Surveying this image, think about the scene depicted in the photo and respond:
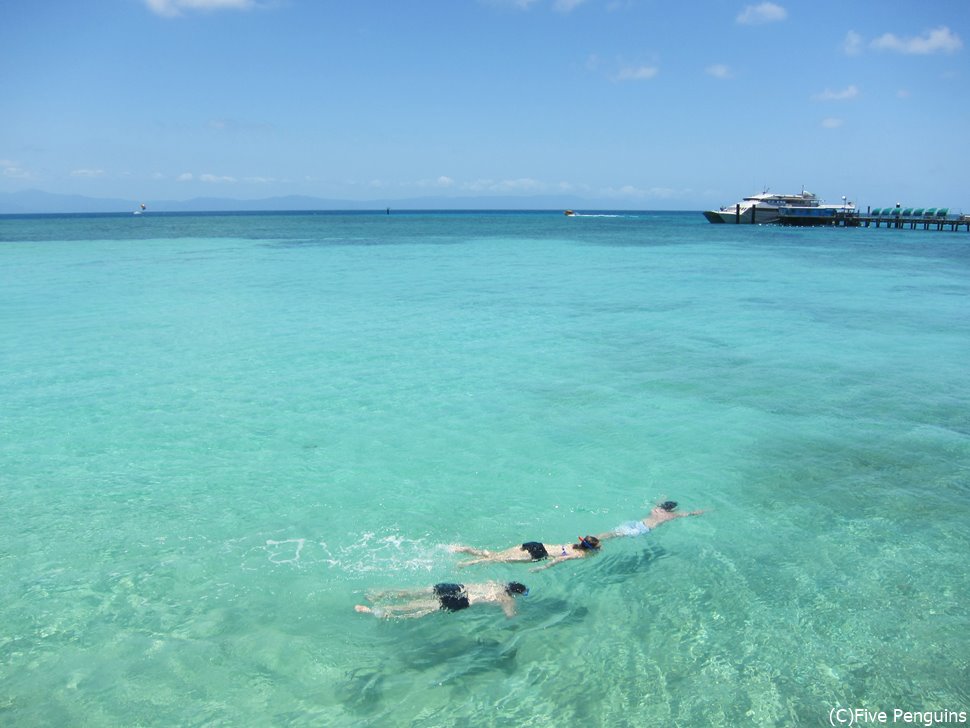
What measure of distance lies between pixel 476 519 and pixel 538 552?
1.36 metres

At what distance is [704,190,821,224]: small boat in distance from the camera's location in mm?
95000

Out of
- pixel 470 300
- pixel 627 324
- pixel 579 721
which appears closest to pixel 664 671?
pixel 579 721

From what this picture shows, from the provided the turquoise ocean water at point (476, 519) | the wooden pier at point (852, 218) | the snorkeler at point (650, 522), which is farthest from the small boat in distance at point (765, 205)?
the snorkeler at point (650, 522)

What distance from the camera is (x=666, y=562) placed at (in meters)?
8.34

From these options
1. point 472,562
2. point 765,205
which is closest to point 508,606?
point 472,562

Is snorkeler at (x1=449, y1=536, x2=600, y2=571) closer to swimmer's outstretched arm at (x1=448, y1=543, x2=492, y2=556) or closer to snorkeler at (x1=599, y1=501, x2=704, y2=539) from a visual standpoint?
swimmer's outstretched arm at (x1=448, y1=543, x2=492, y2=556)

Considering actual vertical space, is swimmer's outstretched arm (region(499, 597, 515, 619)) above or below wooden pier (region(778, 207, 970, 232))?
below

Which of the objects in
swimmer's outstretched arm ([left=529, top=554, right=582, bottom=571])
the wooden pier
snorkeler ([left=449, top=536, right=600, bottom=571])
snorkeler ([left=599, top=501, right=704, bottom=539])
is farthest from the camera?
the wooden pier

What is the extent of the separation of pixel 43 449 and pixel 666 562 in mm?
10318

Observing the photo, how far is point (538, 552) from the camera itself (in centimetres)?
823

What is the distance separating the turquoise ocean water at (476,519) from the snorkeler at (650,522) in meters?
0.21

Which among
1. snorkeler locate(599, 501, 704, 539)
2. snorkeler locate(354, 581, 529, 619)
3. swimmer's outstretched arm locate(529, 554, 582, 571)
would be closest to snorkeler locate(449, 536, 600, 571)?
swimmer's outstretched arm locate(529, 554, 582, 571)

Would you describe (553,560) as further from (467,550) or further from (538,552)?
(467,550)

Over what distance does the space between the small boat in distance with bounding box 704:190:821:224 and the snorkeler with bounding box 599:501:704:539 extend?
96243 millimetres
